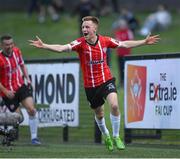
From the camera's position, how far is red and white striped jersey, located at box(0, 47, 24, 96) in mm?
18422

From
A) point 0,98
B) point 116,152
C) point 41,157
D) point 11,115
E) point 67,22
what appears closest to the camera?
point 41,157

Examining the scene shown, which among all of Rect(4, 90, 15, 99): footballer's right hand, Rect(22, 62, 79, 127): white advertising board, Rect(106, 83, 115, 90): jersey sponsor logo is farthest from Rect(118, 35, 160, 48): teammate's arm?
Rect(22, 62, 79, 127): white advertising board

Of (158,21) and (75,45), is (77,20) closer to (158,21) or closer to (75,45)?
(158,21)

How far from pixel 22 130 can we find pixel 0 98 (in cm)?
147

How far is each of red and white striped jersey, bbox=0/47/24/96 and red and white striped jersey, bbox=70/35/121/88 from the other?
263 centimetres

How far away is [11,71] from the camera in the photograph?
60.9 feet

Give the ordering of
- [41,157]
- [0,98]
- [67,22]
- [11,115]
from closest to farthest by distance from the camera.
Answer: [41,157]
[11,115]
[0,98]
[67,22]

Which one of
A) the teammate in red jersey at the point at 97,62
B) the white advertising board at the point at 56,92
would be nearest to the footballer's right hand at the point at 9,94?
the white advertising board at the point at 56,92

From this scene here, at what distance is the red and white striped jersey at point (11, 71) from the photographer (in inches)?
725

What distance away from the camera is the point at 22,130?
20.8 m

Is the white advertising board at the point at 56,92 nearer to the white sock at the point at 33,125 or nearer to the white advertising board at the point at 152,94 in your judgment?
the white sock at the point at 33,125

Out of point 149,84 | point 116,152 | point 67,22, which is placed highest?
point 67,22

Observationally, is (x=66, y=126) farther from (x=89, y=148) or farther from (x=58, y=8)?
(x=58, y=8)

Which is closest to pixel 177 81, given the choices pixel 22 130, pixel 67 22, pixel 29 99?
pixel 29 99
